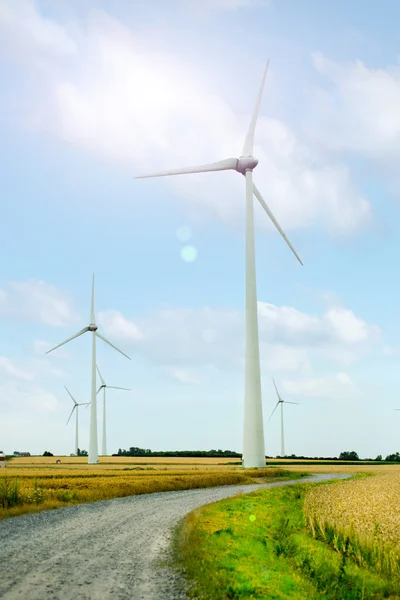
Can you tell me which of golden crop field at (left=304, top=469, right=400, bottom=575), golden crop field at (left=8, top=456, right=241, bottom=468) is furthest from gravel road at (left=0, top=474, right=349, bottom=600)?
golden crop field at (left=8, top=456, right=241, bottom=468)

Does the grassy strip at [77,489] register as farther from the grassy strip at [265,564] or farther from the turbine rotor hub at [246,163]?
the turbine rotor hub at [246,163]

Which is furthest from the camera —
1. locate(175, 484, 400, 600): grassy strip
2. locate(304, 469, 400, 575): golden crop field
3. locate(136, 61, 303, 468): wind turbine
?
locate(136, 61, 303, 468): wind turbine

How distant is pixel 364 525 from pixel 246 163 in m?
73.8

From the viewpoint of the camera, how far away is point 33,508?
3522cm

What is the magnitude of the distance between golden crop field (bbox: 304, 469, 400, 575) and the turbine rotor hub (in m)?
63.8

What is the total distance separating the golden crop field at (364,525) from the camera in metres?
21.4

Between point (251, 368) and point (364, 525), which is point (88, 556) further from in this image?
point (251, 368)

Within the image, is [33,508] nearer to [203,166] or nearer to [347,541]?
[347,541]

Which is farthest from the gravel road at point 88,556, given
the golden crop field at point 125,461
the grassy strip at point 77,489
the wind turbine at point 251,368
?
the golden crop field at point 125,461

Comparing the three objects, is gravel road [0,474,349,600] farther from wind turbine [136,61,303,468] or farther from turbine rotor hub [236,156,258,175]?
turbine rotor hub [236,156,258,175]

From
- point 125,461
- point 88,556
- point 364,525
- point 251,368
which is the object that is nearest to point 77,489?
point 364,525

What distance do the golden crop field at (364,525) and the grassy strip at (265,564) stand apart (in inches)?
25.4

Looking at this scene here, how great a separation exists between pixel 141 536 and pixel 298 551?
6.23 meters

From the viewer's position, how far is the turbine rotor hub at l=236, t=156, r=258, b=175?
92750 millimetres
